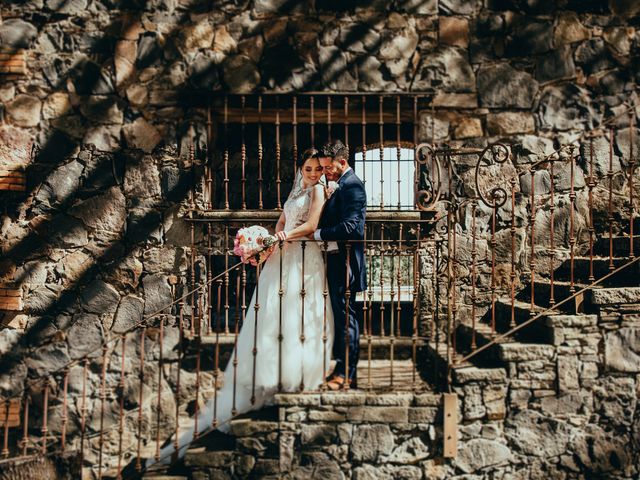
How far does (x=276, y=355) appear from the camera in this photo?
3.63 m

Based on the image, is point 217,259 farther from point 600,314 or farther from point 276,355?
point 600,314

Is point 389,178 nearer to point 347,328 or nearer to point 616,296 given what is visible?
point 347,328

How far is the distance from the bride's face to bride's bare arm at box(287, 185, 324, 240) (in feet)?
0.30

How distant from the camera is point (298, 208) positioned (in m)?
3.80

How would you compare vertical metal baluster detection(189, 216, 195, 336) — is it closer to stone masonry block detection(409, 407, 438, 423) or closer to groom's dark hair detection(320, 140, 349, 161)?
groom's dark hair detection(320, 140, 349, 161)

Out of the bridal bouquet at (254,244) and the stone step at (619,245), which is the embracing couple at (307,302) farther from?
the stone step at (619,245)

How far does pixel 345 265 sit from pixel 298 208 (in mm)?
508

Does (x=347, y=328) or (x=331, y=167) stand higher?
(x=331, y=167)

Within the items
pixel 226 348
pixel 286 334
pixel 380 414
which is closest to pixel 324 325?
pixel 286 334

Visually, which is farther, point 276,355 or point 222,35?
point 222,35

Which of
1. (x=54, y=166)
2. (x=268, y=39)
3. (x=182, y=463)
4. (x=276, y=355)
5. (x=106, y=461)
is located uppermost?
(x=268, y=39)

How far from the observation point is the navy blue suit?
143 inches

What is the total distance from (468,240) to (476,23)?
2.04 m

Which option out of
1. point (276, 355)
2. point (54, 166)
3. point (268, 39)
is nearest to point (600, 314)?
point (276, 355)
